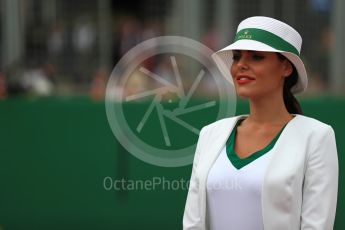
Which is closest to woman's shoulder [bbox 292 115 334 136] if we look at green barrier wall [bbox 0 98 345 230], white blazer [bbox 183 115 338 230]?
white blazer [bbox 183 115 338 230]

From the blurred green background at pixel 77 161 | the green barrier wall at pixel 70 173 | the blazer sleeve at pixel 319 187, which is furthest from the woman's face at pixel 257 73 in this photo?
the green barrier wall at pixel 70 173

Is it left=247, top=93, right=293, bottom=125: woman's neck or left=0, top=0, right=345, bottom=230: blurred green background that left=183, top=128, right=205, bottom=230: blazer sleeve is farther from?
left=0, top=0, right=345, bottom=230: blurred green background

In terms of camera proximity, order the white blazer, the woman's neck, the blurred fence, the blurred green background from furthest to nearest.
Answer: the blurred fence → the blurred green background → the woman's neck → the white blazer

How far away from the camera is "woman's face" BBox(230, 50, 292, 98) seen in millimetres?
3684

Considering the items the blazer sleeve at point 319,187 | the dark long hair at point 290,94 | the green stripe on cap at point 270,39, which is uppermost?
the green stripe on cap at point 270,39

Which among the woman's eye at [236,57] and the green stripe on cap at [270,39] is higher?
the green stripe on cap at [270,39]

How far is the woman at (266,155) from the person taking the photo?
11.4ft

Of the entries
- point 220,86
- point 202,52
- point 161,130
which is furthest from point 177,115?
point 202,52

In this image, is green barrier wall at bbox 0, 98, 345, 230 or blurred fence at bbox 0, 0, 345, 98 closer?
green barrier wall at bbox 0, 98, 345, 230

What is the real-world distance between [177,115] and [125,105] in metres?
0.49

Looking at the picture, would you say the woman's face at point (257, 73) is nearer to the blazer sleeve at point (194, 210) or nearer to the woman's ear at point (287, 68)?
the woman's ear at point (287, 68)

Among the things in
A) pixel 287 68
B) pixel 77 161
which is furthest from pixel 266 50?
pixel 77 161

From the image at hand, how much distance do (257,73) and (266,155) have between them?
34 centimetres

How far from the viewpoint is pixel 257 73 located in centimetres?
368
